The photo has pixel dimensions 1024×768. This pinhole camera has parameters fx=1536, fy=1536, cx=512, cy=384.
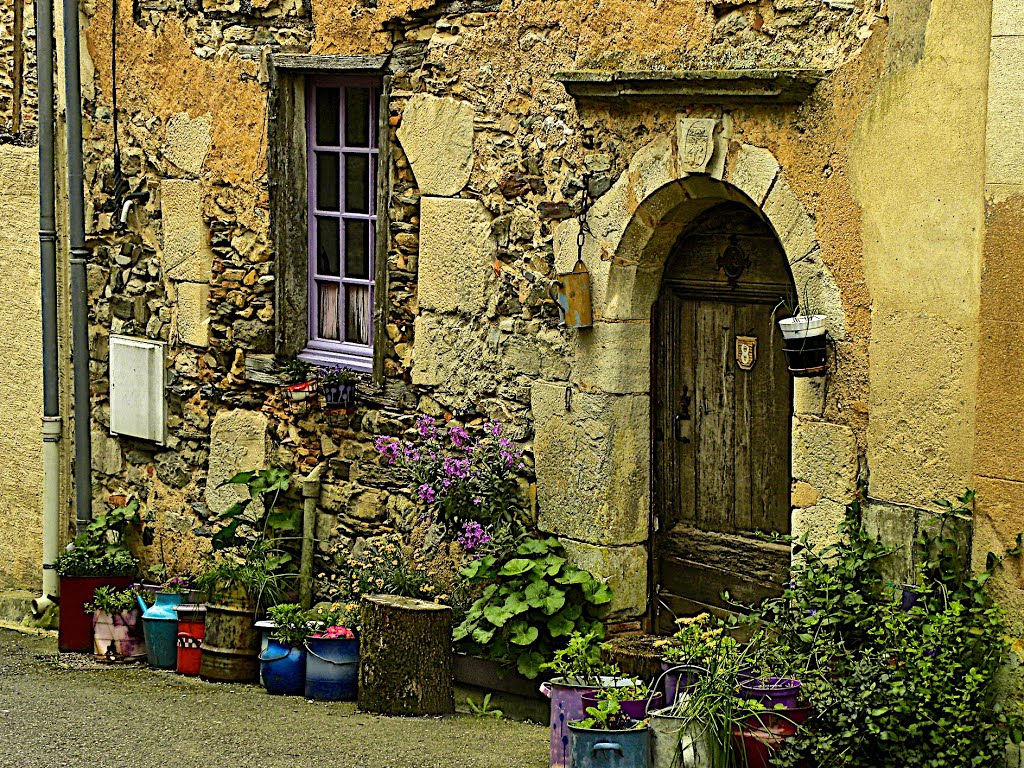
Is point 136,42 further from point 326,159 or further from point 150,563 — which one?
A: point 150,563

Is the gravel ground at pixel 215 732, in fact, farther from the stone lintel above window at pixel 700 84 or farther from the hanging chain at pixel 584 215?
the stone lintel above window at pixel 700 84

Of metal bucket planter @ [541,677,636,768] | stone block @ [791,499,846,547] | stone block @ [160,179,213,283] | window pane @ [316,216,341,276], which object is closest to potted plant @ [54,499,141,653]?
stone block @ [160,179,213,283]

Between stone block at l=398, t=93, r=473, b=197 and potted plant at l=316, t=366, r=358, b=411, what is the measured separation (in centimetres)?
104

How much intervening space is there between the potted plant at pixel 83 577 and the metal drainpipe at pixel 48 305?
14.7 inches

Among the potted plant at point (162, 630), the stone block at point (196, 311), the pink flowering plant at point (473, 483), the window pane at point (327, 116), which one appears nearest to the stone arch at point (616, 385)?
the pink flowering plant at point (473, 483)

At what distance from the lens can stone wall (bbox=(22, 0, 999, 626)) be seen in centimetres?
563

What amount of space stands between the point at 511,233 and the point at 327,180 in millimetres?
1416

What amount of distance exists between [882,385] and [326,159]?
3460mm

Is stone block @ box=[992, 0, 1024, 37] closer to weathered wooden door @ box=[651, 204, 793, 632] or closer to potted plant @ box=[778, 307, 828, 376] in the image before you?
potted plant @ box=[778, 307, 828, 376]

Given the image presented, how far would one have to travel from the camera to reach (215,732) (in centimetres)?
660

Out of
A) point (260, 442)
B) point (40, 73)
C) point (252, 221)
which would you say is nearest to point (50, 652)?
point (260, 442)

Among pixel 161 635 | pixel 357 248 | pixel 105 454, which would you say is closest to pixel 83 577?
pixel 161 635

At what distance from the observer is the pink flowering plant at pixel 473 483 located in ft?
22.8

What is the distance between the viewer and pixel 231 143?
8000 mm
